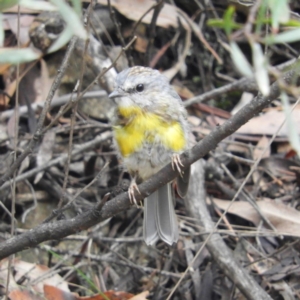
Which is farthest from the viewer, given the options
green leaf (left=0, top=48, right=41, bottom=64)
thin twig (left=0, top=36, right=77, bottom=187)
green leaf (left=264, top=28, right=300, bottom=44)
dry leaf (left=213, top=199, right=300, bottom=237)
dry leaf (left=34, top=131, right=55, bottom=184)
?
dry leaf (left=34, top=131, right=55, bottom=184)

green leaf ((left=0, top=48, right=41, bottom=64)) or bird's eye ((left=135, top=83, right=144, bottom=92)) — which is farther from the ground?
green leaf ((left=0, top=48, right=41, bottom=64))

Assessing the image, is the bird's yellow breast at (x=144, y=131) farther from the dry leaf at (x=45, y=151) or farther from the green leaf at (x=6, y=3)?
the green leaf at (x=6, y=3)

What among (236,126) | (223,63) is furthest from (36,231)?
(223,63)

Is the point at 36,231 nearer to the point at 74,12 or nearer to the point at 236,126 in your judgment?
the point at 236,126

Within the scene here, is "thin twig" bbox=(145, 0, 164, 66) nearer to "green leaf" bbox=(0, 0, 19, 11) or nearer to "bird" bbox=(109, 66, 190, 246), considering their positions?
"bird" bbox=(109, 66, 190, 246)

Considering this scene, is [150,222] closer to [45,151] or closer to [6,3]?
[45,151]

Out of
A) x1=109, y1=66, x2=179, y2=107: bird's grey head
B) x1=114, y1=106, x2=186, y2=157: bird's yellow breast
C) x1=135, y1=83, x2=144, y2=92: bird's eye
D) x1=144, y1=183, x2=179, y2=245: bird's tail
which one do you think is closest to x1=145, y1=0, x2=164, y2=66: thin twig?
x1=109, y1=66, x2=179, y2=107: bird's grey head

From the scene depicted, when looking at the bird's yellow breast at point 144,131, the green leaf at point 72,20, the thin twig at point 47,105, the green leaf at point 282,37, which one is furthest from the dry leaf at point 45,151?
the green leaf at point 282,37

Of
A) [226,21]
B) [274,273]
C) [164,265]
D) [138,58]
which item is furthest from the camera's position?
[138,58]
